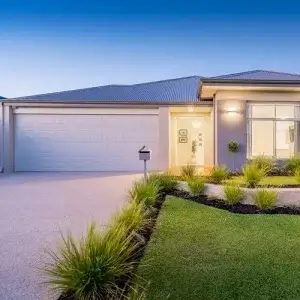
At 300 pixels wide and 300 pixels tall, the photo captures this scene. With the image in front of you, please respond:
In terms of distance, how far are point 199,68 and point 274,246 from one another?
913 inches

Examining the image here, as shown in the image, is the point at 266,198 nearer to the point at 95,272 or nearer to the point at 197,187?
the point at 197,187

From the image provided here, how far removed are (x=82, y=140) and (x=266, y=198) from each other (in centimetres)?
991

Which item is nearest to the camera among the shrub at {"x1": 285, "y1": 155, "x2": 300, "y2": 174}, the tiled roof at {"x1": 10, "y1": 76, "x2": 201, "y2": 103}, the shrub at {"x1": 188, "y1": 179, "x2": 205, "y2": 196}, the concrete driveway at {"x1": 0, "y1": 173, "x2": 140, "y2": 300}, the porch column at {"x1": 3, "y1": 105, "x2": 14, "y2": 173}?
the concrete driveway at {"x1": 0, "y1": 173, "x2": 140, "y2": 300}

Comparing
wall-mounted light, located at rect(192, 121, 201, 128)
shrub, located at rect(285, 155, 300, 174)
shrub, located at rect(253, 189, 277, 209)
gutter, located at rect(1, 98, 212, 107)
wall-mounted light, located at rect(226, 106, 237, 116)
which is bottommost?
shrub, located at rect(253, 189, 277, 209)

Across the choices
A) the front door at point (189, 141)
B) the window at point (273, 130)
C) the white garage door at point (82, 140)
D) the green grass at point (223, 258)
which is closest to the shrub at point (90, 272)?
the green grass at point (223, 258)

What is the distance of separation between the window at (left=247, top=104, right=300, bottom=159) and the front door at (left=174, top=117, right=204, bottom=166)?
4.83 m

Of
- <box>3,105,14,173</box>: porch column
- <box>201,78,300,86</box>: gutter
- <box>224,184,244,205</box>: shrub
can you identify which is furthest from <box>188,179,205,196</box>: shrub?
<box>3,105,14,173</box>: porch column

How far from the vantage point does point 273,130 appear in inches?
488

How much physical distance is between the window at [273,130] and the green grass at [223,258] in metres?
6.17

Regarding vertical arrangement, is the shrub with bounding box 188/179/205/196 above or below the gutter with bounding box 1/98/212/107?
below

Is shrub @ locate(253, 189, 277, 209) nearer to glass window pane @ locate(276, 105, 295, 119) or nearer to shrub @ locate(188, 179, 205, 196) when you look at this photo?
shrub @ locate(188, 179, 205, 196)

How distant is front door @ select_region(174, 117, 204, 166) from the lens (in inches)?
675

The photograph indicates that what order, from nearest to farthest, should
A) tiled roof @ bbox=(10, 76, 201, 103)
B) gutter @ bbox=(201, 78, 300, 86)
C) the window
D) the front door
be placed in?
gutter @ bbox=(201, 78, 300, 86) → the window → tiled roof @ bbox=(10, 76, 201, 103) → the front door

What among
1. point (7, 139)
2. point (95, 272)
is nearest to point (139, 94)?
point (7, 139)
